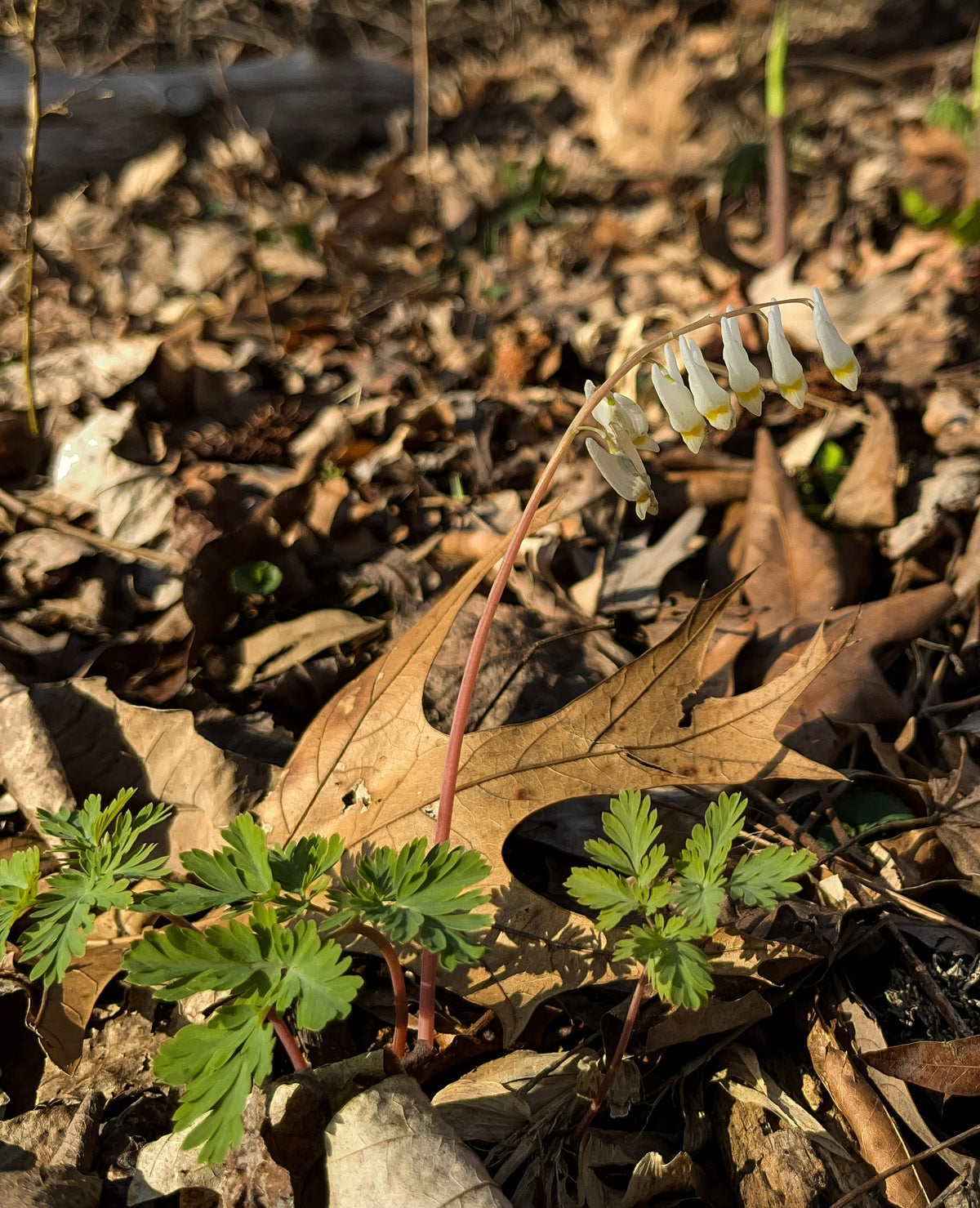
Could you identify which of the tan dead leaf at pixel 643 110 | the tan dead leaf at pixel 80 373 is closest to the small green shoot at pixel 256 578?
the tan dead leaf at pixel 80 373

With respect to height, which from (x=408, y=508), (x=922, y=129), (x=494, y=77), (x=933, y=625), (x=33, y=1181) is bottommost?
(x=33, y=1181)

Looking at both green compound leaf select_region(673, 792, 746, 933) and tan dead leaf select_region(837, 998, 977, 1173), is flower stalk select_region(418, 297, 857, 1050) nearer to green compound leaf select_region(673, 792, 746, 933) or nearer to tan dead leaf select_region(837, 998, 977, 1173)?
green compound leaf select_region(673, 792, 746, 933)

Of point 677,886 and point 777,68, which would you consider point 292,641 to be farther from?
point 777,68

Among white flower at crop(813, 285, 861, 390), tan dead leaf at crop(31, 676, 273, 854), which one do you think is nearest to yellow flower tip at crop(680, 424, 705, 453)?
white flower at crop(813, 285, 861, 390)

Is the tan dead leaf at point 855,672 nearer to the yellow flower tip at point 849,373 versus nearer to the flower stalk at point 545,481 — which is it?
the yellow flower tip at point 849,373

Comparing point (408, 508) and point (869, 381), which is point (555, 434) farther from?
point (869, 381)

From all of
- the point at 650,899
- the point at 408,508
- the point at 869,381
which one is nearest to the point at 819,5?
the point at 869,381
